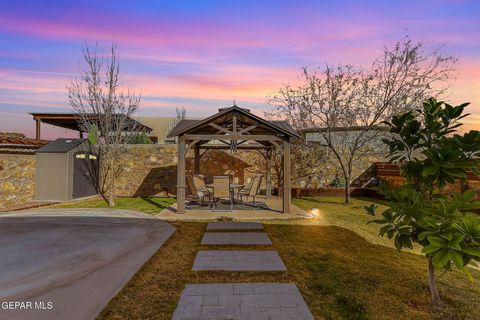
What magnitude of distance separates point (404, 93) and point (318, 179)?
5.64 metres

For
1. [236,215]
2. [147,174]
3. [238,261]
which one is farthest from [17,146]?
[238,261]

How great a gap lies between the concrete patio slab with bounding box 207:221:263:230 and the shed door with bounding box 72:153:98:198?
7.81 meters

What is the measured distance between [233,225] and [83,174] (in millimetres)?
8758

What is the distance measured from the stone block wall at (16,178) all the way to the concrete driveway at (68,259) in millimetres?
2810

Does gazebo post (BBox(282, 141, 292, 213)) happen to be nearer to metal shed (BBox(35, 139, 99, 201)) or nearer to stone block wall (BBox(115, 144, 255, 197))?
stone block wall (BBox(115, 144, 255, 197))

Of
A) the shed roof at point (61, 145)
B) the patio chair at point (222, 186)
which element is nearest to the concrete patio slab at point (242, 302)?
the patio chair at point (222, 186)

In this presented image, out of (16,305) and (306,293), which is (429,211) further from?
(16,305)

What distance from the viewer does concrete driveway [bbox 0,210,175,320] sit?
3301mm

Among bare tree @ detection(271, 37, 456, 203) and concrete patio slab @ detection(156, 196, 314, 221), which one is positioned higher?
bare tree @ detection(271, 37, 456, 203)

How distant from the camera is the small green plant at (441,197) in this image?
237 cm

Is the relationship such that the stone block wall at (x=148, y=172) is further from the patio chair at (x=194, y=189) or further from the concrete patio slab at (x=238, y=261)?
the concrete patio slab at (x=238, y=261)

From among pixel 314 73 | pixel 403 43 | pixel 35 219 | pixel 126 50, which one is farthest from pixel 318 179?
pixel 35 219

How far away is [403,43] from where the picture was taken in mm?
11953

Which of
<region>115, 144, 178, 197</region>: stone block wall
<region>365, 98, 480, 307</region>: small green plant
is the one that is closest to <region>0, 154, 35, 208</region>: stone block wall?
<region>115, 144, 178, 197</region>: stone block wall
